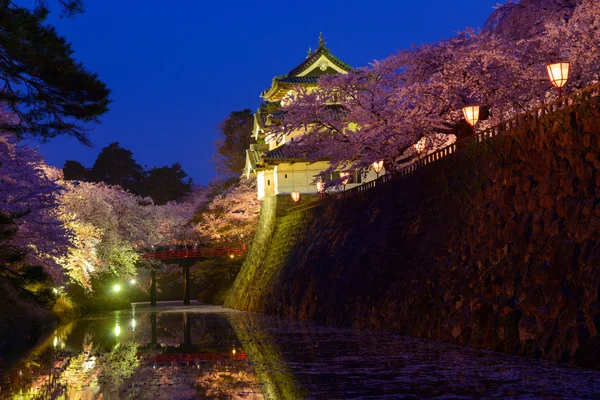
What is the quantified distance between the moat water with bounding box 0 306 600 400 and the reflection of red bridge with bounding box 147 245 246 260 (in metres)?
34.3

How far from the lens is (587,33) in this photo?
931 inches

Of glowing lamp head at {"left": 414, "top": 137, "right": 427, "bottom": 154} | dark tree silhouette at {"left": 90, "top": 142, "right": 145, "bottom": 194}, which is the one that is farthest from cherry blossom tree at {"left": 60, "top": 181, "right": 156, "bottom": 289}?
dark tree silhouette at {"left": 90, "top": 142, "right": 145, "bottom": 194}

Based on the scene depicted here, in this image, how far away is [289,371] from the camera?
13508 mm

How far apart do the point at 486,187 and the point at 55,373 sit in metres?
10.6

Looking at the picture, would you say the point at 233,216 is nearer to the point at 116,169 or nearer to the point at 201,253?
the point at 201,253

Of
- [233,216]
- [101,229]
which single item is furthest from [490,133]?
[233,216]

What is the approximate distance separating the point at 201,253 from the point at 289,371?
4411 cm

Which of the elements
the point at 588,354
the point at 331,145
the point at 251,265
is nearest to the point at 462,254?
the point at 588,354

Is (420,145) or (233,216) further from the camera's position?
(233,216)

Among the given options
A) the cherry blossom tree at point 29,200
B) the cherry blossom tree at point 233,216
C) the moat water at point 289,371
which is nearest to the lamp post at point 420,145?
the moat water at point 289,371

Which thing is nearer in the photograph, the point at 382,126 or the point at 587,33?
the point at 587,33

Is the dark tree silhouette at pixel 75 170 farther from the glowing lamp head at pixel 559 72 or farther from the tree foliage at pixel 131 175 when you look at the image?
the glowing lamp head at pixel 559 72

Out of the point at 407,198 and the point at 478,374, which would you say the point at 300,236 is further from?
the point at 478,374

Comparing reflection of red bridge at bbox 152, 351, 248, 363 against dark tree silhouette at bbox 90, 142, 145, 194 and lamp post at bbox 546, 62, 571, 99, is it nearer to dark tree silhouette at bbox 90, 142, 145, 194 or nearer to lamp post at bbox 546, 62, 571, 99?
lamp post at bbox 546, 62, 571, 99
